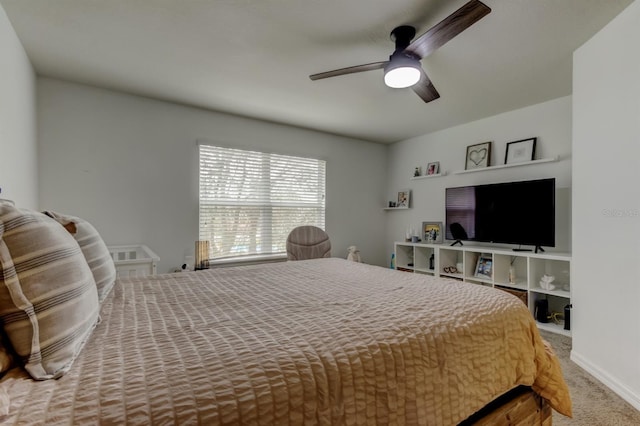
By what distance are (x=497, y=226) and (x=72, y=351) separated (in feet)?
12.5

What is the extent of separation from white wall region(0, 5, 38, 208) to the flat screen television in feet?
14.0

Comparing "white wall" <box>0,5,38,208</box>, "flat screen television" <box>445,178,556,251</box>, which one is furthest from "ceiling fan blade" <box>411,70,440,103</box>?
"white wall" <box>0,5,38,208</box>

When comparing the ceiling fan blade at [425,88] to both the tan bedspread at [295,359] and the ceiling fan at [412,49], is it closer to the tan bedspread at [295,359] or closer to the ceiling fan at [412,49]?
the ceiling fan at [412,49]

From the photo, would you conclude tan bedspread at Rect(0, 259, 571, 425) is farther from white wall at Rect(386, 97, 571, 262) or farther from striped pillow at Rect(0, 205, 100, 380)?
white wall at Rect(386, 97, 571, 262)

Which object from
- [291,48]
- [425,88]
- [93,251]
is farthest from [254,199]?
[93,251]

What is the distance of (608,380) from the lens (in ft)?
6.50

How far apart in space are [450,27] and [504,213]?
2.46 metres

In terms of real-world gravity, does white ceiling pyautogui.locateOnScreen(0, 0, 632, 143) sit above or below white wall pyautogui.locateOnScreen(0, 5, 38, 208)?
above

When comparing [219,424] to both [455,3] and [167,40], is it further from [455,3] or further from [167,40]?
[167,40]

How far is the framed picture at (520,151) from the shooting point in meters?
3.38

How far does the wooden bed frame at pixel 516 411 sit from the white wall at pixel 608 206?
0.94 m

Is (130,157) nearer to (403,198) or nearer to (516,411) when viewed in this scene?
(516,411)

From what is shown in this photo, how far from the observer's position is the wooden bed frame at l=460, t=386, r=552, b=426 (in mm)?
1167

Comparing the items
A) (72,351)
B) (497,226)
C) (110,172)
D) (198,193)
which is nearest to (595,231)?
(497,226)
